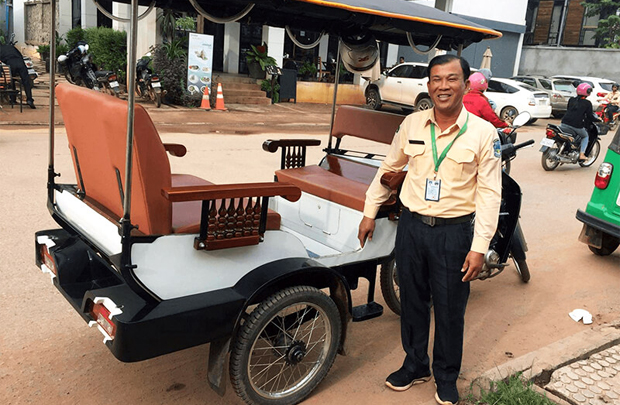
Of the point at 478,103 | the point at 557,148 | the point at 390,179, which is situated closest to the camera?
the point at 390,179

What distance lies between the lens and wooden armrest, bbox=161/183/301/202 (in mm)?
2615

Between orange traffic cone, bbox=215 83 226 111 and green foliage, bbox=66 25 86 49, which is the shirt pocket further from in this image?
green foliage, bbox=66 25 86 49

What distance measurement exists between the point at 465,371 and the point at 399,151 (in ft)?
4.76

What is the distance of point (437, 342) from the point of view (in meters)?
3.16

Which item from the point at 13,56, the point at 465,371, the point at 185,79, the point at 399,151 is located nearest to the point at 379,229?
the point at 399,151

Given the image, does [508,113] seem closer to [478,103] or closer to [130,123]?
[478,103]

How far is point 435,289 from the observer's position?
9.97 feet

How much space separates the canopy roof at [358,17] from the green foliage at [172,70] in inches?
451

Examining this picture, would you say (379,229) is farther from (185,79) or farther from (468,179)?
(185,79)

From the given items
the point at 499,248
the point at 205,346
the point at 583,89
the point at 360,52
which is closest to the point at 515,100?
the point at 583,89

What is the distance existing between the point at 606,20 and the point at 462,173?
113 ft

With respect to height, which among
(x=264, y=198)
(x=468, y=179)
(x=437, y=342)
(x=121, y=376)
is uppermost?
(x=468, y=179)

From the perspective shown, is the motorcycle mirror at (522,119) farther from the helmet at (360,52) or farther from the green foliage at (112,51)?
the green foliage at (112,51)

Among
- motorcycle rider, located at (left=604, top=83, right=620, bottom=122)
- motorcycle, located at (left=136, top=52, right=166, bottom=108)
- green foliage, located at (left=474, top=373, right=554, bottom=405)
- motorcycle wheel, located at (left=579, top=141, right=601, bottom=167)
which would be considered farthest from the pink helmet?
motorcycle rider, located at (left=604, top=83, right=620, bottom=122)
